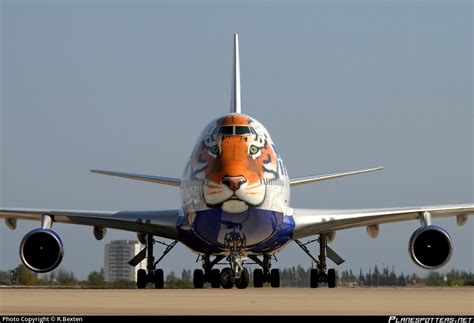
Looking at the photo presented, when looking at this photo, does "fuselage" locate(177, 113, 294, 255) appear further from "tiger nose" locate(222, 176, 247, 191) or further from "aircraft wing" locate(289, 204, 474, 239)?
"aircraft wing" locate(289, 204, 474, 239)

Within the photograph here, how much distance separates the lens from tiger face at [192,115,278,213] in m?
26.1

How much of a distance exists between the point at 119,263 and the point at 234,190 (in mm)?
10477

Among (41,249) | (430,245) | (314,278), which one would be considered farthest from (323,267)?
(41,249)

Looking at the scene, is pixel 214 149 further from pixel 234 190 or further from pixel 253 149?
pixel 234 190

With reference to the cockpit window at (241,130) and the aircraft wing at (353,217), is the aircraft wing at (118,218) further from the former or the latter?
the cockpit window at (241,130)

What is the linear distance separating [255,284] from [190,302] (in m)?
14.4

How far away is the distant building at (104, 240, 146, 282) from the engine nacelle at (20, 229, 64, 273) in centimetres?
468

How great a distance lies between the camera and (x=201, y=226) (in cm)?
2753

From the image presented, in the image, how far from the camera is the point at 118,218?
30141 mm

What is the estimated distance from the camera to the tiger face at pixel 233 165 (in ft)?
85.6

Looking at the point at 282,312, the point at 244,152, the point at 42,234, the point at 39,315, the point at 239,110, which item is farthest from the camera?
the point at 239,110

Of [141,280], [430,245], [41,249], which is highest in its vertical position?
[41,249]

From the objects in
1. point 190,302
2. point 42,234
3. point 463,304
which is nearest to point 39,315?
point 190,302

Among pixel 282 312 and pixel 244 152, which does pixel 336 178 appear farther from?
pixel 282 312
